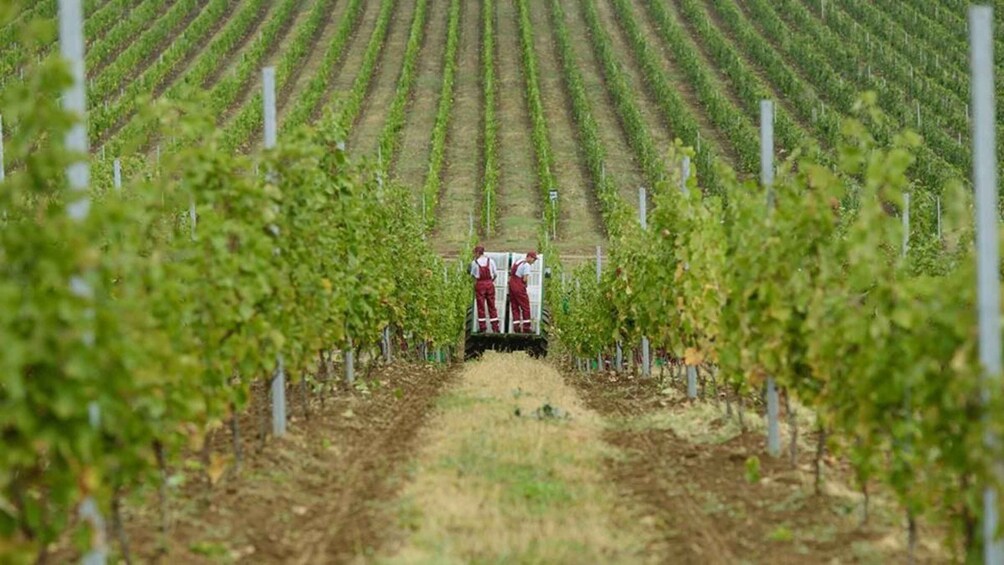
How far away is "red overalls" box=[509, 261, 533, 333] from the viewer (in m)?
24.5

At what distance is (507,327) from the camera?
25.1 m

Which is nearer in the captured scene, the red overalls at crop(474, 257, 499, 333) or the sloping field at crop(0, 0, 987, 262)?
the red overalls at crop(474, 257, 499, 333)

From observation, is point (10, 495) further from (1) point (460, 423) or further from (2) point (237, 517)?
(1) point (460, 423)

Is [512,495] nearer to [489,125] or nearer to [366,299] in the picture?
[366,299]

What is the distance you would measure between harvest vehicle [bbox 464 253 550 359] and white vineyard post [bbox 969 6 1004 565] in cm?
1804

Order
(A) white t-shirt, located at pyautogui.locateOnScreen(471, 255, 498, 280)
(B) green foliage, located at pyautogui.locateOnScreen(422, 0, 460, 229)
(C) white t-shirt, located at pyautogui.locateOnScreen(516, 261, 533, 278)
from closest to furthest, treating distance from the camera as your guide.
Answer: (A) white t-shirt, located at pyautogui.locateOnScreen(471, 255, 498, 280) < (C) white t-shirt, located at pyautogui.locateOnScreen(516, 261, 533, 278) < (B) green foliage, located at pyautogui.locateOnScreen(422, 0, 460, 229)

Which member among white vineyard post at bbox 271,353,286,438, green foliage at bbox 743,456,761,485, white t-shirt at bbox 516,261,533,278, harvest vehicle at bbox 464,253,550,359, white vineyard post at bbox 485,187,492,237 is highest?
white vineyard post at bbox 485,187,492,237

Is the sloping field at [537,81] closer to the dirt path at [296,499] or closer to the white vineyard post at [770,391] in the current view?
A: the dirt path at [296,499]

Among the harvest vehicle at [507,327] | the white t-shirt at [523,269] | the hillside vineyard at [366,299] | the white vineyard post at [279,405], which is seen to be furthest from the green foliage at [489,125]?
the white vineyard post at [279,405]

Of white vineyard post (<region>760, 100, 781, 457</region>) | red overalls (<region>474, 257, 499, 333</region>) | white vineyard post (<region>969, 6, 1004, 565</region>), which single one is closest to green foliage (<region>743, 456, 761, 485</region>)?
white vineyard post (<region>760, 100, 781, 457</region>)

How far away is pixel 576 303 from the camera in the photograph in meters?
28.0

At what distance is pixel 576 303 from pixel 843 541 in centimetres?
1958

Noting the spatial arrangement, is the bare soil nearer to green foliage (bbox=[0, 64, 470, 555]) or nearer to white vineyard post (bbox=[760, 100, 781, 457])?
white vineyard post (bbox=[760, 100, 781, 457])

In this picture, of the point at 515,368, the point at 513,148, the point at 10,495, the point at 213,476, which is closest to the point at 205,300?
the point at 213,476
